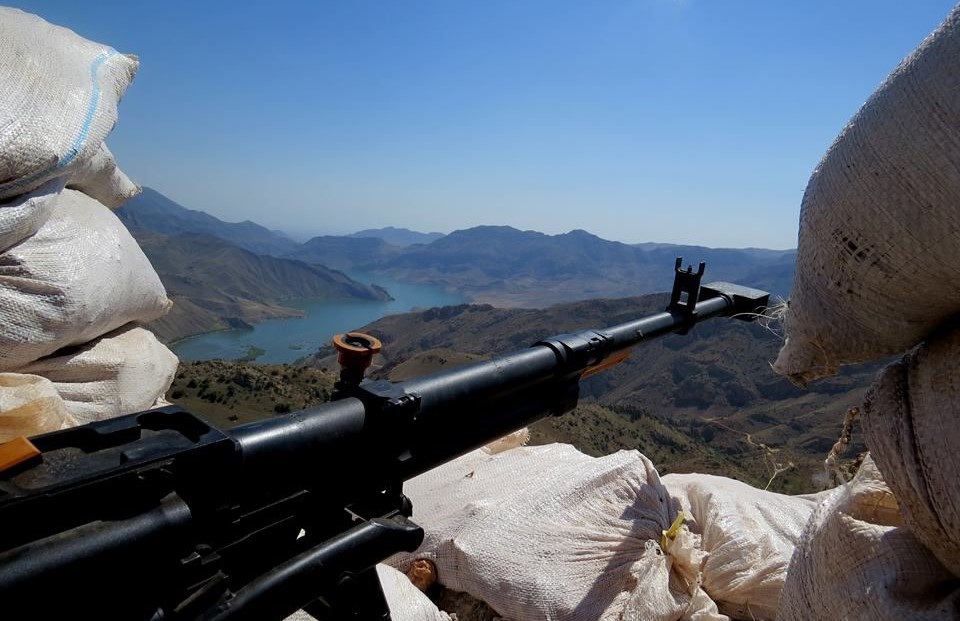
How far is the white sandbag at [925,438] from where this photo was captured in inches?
50.0

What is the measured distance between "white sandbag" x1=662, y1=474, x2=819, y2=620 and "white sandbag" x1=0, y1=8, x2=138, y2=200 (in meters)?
3.55

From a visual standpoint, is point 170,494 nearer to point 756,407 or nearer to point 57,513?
point 57,513

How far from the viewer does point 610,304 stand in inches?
2803

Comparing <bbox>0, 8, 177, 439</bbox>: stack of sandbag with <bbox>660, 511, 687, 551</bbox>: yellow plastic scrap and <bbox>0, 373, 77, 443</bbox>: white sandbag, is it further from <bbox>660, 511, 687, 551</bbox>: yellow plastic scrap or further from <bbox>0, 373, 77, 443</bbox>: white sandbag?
<bbox>660, 511, 687, 551</bbox>: yellow plastic scrap

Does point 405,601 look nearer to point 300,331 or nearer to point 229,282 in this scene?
point 300,331

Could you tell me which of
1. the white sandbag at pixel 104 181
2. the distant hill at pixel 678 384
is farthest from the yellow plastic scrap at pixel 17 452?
the distant hill at pixel 678 384

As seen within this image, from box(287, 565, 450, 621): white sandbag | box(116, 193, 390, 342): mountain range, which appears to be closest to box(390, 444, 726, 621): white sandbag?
box(287, 565, 450, 621): white sandbag

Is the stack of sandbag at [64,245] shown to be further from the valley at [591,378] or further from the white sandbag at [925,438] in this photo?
the valley at [591,378]

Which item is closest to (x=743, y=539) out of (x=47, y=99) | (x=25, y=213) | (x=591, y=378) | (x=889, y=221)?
(x=889, y=221)

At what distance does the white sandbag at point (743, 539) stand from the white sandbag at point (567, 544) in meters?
0.11

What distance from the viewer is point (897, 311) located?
4.51ft

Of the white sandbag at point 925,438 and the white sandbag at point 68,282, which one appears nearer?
the white sandbag at point 925,438

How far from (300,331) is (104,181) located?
97.8 m

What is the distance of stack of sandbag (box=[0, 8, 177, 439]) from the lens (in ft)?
7.84
